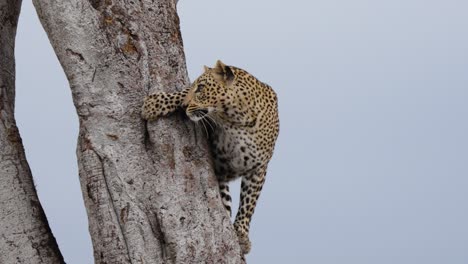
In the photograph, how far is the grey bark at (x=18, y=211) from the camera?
27.2 feet

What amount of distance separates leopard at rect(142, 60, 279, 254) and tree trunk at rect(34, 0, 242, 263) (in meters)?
0.16

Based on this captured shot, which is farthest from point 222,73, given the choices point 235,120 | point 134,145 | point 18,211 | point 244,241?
point 18,211

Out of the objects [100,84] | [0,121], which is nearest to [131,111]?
[100,84]

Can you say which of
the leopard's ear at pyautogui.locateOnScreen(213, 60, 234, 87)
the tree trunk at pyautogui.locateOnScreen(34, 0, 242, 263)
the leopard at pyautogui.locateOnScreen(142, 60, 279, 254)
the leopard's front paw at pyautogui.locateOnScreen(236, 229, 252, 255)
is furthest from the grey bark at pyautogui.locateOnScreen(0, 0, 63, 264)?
the leopard's ear at pyautogui.locateOnScreen(213, 60, 234, 87)

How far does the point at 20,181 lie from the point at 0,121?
555 mm

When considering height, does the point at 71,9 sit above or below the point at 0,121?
above

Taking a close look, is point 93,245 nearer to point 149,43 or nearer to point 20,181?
point 20,181

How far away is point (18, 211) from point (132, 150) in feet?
4.29

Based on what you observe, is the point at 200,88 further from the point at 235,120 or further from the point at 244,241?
the point at 244,241

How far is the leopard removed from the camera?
25.5ft

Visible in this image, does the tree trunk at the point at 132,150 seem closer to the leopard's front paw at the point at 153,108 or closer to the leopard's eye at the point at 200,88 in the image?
the leopard's front paw at the point at 153,108

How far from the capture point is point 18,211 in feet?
27.3

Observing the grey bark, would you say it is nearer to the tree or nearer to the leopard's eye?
the tree

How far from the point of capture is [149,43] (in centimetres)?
790
